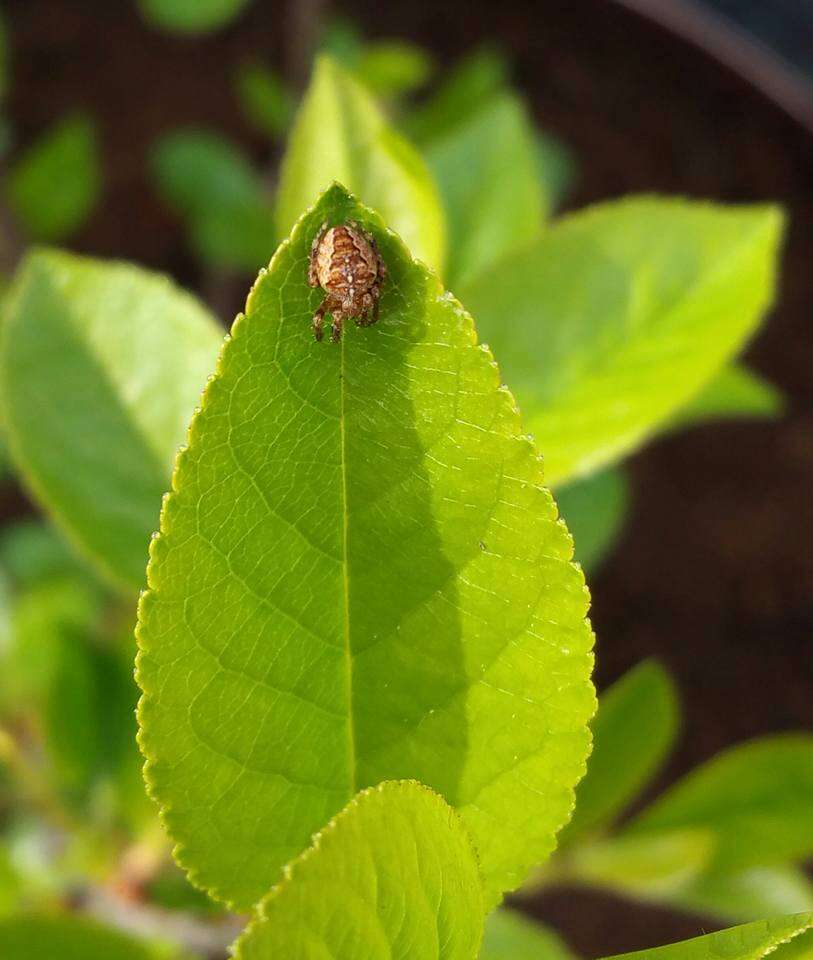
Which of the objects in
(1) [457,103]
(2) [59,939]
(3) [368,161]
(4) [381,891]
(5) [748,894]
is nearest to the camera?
(4) [381,891]

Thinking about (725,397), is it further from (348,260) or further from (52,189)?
(52,189)

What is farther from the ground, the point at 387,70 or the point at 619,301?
the point at 387,70

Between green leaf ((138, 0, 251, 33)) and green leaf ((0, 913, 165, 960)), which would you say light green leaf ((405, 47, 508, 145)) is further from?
green leaf ((0, 913, 165, 960))

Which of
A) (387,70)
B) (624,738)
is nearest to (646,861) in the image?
(624,738)

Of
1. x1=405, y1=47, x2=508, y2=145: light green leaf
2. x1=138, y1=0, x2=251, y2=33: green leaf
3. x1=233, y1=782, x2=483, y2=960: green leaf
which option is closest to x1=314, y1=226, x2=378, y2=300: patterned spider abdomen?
x1=233, y1=782, x2=483, y2=960: green leaf

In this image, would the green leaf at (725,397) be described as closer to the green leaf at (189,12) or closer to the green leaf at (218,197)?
the green leaf at (218,197)

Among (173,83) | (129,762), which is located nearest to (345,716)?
(129,762)

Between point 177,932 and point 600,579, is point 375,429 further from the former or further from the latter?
point 600,579
